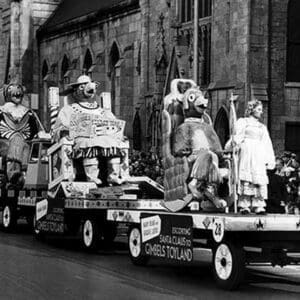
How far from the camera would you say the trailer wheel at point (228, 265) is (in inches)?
511

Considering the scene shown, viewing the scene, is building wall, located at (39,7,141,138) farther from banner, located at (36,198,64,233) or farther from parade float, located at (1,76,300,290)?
banner, located at (36,198,64,233)

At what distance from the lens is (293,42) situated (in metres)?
35.3

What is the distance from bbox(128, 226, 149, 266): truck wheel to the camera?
51.7ft

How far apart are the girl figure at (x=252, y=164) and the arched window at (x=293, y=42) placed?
21.1 m

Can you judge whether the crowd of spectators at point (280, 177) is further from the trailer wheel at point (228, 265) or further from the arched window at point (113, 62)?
the arched window at point (113, 62)

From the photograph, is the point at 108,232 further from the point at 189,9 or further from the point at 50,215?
the point at 189,9

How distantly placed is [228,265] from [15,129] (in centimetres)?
1165

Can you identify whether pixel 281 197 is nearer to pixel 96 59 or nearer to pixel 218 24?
pixel 218 24

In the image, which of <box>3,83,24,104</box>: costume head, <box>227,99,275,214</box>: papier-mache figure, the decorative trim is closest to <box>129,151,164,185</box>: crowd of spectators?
<box>3,83,24,104</box>: costume head

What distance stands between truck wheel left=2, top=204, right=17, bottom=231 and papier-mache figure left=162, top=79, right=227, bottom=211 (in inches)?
281

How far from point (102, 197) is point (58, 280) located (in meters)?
4.16

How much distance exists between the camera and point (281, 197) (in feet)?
52.7

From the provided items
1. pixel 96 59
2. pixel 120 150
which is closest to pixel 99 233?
pixel 120 150

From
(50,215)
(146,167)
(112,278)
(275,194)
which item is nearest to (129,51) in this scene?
(146,167)
